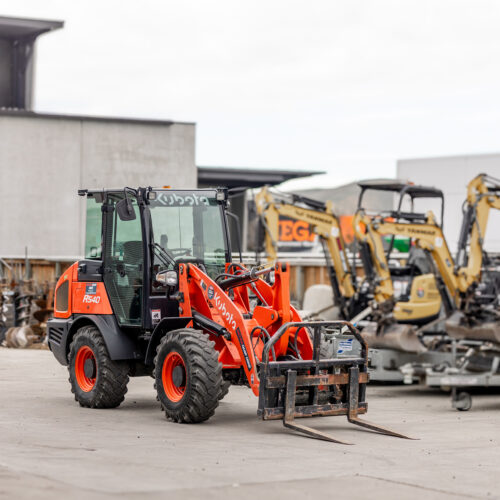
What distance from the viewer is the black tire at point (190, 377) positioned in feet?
38.8

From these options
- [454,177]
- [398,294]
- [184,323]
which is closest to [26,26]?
[454,177]

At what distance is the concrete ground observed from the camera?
8.59 m

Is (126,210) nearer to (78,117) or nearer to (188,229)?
(188,229)

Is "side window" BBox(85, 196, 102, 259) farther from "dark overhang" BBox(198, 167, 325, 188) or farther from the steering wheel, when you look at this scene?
"dark overhang" BBox(198, 167, 325, 188)

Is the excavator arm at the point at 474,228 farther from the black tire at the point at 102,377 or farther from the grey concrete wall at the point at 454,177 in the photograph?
the grey concrete wall at the point at 454,177

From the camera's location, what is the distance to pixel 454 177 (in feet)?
141

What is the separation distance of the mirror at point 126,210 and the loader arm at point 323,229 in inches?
305

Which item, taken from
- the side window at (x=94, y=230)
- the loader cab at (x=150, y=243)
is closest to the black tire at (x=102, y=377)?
the loader cab at (x=150, y=243)

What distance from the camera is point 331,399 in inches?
482

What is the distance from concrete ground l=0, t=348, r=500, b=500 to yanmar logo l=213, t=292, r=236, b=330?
3.74 ft

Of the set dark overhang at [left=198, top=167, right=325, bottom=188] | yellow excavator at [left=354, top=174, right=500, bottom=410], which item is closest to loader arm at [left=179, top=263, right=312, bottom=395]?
yellow excavator at [left=354, top=174, right=500, bottom=410]

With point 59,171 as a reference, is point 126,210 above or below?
below

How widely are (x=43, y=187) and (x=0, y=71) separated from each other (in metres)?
8.82

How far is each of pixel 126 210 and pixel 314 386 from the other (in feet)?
9.87
